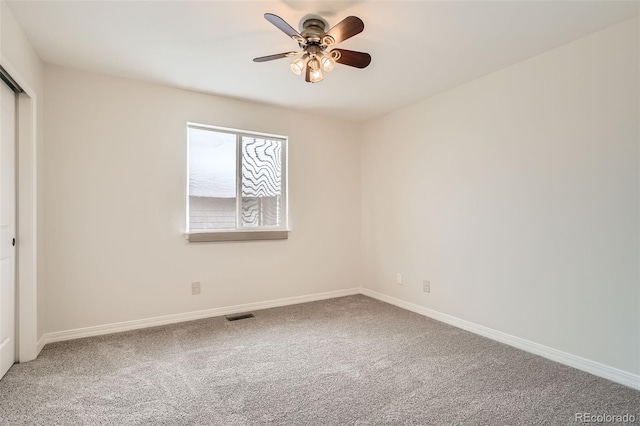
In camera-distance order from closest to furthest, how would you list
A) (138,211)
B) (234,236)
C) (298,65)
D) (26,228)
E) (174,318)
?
1. (298,65)
2. (26,228)
3. (138,211)
4. (174,318)
5. (234,236)

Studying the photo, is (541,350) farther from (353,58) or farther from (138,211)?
(138,211)

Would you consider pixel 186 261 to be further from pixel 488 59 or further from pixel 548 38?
pixel 548 38

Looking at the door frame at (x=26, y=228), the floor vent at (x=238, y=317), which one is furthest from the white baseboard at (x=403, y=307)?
the door frame at (x=26, y=228)

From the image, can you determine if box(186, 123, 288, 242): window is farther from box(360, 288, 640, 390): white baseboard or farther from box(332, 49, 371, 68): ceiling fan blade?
box(360, 288, 640, 390): white baseboard

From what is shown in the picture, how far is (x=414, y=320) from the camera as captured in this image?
331 centimetres

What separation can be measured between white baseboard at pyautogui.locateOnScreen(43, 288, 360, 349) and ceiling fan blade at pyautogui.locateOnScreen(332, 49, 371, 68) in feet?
8.74

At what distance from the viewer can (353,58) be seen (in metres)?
2.21

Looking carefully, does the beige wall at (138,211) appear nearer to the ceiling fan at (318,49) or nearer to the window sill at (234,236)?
the window sill at (234,236)

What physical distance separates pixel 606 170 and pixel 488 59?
1179 millimetres

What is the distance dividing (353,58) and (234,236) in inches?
86.1

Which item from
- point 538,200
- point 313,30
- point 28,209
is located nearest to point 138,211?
point 28,209

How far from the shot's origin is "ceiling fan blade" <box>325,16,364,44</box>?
1.81 m

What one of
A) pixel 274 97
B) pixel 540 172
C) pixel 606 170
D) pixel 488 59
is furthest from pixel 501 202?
pixel 274 97

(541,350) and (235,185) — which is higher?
(235,185)
